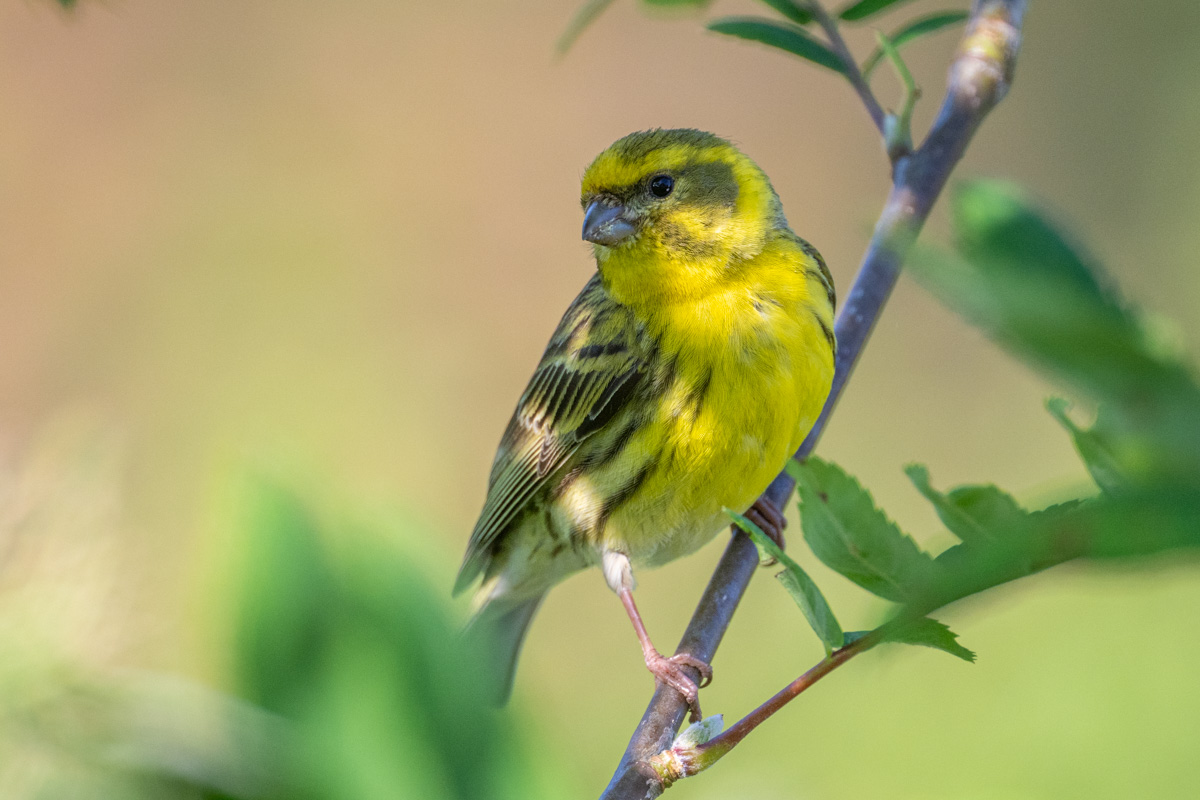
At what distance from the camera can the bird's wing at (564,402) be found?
2156mm

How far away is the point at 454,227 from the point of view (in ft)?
20.7

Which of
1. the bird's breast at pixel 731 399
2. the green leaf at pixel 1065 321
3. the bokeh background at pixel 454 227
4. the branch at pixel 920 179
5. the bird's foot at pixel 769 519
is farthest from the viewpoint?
the bokeh background at pixel 454 227

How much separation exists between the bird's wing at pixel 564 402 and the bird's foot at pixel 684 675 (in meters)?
0.53

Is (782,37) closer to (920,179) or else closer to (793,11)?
(793,11)

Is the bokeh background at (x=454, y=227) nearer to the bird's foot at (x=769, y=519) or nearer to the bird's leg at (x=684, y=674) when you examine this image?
the bird's foot at (x=769, y=519)

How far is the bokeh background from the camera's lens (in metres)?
5.07

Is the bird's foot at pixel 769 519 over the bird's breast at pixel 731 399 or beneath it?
beneath

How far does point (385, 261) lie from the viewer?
620 centimetres

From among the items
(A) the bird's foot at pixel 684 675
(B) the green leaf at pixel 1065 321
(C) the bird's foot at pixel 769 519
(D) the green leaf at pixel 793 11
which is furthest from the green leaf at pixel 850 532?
(C) the bird's foot at pixel 769 519

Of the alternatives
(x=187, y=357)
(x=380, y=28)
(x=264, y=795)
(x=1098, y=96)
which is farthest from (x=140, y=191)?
(x=264, y=795)

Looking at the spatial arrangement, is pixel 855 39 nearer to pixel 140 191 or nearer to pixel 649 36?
pixel 649 36

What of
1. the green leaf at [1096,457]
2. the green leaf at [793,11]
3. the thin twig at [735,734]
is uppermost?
the green leaf at [793,11]

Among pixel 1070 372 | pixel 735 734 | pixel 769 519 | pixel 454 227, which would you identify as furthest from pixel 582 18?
pixel 454 227

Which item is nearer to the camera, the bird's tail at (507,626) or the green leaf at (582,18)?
the green leaf at (582,18)
